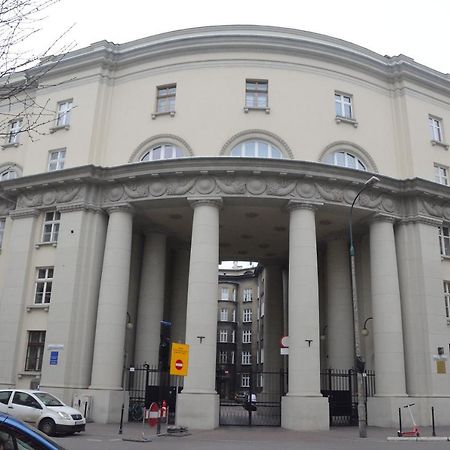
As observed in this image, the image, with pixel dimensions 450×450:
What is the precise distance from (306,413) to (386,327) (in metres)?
6.45

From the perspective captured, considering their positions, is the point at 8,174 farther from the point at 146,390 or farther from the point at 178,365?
the point at 178,365

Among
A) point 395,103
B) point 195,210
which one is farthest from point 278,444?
point 395,103

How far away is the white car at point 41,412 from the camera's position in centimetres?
1883

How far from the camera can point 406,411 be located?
25.2 meters

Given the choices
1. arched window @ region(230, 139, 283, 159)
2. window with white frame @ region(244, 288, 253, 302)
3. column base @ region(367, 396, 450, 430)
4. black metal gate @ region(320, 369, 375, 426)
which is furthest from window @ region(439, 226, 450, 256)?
window with white frame @ region(244, 288, 253, 302)

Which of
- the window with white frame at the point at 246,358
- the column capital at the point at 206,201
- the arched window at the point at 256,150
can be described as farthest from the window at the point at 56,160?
the window with white frame at the point at 246,358

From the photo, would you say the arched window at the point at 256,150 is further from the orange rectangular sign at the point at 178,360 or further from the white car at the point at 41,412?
the white car at the point at 41,412

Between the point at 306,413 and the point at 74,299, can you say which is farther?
the point at 74,299

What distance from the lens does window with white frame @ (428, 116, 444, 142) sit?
31.7m

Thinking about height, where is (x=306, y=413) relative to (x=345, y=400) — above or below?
below

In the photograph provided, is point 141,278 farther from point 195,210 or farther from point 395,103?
point 395,103

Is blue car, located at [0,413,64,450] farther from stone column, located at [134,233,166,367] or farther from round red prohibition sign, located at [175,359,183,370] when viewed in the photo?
stone column, located at [134,233,166,367]

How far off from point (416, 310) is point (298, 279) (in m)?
6.98

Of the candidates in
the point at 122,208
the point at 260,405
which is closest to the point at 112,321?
the point at 122,208
